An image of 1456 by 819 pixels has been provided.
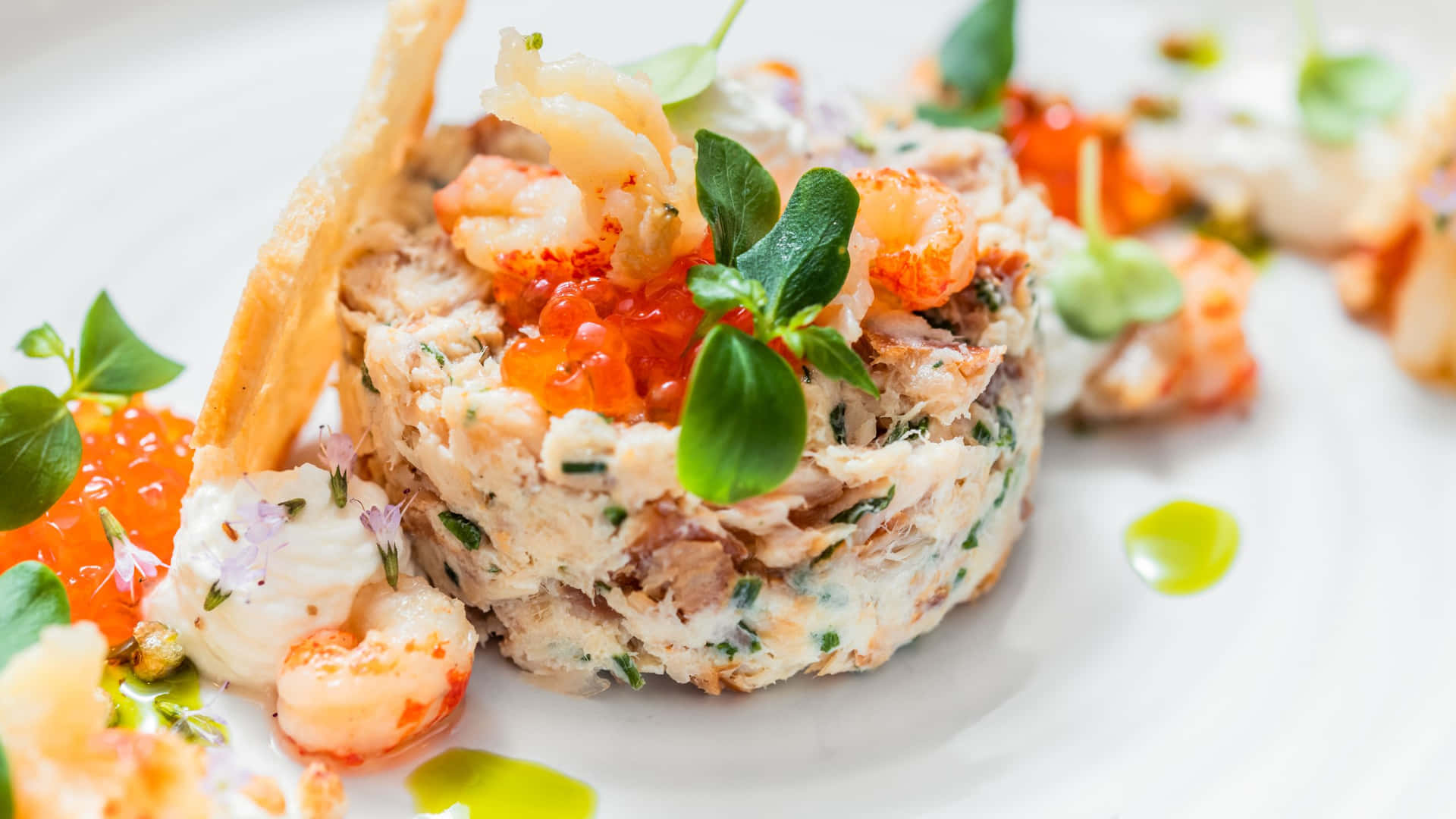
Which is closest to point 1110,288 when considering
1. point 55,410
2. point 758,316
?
point 758,316

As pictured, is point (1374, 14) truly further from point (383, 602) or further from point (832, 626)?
point (383, 602)

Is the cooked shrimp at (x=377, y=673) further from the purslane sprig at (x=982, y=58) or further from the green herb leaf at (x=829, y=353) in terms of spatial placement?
the purslane sprig at (x=982, y=58)

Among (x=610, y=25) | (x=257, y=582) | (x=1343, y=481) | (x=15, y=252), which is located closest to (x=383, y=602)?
(x=257, y=582)

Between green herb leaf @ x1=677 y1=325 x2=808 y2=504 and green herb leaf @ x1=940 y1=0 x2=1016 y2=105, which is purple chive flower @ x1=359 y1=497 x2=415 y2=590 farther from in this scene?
green herb leaf @ x1=940 y1=0 x2=1016 y2=105

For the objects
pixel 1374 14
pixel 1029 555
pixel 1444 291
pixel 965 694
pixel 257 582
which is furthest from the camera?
pixel 1374 14

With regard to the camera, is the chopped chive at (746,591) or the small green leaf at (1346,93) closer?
the chopped chive at (746,591)

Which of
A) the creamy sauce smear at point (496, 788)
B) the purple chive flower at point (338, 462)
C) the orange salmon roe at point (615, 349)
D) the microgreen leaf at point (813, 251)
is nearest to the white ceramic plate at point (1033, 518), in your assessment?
the creamy sauce smear at point (496, 788)

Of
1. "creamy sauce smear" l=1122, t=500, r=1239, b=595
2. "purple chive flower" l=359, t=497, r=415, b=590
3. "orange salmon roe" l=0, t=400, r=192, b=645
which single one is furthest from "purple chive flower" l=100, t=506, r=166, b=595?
"creamy sauce smear" l=1122, t=500, r=1239, b=595
